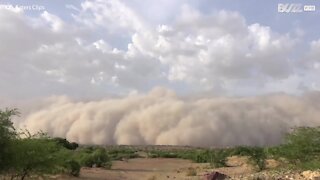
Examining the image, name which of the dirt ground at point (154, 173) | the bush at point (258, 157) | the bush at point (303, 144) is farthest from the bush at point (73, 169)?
the bush at point (303, 144)

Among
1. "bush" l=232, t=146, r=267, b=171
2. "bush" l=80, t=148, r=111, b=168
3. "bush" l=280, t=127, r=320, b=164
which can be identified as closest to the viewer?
"bush" l=280, t=127, r=320, b=164

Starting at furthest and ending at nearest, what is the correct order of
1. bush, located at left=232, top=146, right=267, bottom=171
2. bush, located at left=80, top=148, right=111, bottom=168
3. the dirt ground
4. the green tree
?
bush, located at left=80, top=148, right=111, bottom=168, bush, located at left=232, top=146, right=267, bottom=171, the dirt ground, the green tree

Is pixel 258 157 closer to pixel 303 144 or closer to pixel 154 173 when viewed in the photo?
pixel 154 173

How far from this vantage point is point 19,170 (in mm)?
35406

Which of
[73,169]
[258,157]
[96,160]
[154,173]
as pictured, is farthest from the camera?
[96,160]

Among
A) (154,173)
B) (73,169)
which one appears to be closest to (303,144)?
(73,169)

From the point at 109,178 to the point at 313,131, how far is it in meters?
25.0

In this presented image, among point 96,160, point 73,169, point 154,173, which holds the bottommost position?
point 154,173

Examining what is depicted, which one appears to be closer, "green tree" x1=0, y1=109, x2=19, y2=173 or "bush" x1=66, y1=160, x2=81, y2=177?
"green tree" x1=0, y1=109, x2=19, y2=173

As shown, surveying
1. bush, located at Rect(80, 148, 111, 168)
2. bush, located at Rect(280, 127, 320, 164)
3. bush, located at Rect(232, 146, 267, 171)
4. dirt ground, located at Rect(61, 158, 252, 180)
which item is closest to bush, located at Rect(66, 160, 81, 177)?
dirt ground, located at Rect(61, 158, 252, 180)

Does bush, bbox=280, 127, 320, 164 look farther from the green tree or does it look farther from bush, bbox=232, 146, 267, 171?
the green tree

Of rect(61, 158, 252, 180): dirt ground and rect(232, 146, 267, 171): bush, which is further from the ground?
rect(232, 146, 267, 171): bush

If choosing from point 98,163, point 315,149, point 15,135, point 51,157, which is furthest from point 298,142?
point 98,163

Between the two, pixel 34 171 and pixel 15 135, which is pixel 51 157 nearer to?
pixel 34 171
